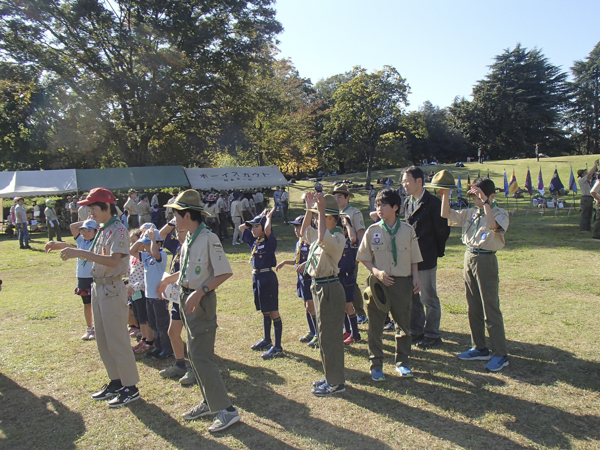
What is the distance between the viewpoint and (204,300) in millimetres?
3723

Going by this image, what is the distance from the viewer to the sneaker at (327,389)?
4.34m

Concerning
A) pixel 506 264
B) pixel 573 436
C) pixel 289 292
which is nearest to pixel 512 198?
pixel 506 264

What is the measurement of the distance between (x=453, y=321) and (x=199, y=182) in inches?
721

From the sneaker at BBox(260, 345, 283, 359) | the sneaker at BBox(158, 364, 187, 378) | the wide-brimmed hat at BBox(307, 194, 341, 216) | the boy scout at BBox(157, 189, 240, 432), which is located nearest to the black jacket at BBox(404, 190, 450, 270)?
the wide-brimmed hat at BBox(307, 194, 341, 216)

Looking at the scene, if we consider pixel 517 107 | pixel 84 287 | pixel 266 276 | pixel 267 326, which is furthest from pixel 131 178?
pixel 517 107

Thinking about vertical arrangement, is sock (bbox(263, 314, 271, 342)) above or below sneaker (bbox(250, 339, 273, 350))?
above

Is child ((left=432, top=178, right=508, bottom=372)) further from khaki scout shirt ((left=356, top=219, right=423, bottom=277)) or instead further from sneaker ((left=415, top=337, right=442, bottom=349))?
khaki scout shirt ((left=356, top=219, right=423, bottom=277))

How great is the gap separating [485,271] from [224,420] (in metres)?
3.22

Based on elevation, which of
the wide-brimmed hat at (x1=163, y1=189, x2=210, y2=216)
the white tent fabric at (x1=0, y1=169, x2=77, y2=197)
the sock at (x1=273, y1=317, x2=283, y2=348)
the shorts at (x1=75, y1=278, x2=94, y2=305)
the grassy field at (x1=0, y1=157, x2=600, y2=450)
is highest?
the white tent fabric at (x1=0, y1=169, x2=77, y2=197)

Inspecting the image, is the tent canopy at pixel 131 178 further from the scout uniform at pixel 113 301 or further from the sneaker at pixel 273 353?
the scout uniform at pixel 113 301

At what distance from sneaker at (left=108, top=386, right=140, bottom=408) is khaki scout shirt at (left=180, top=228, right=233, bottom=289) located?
5.05ft

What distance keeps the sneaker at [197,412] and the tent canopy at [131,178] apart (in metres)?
18.8

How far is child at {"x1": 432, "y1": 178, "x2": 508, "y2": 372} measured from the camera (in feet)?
15.1

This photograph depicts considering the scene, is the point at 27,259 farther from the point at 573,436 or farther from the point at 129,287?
the point at 573,436
